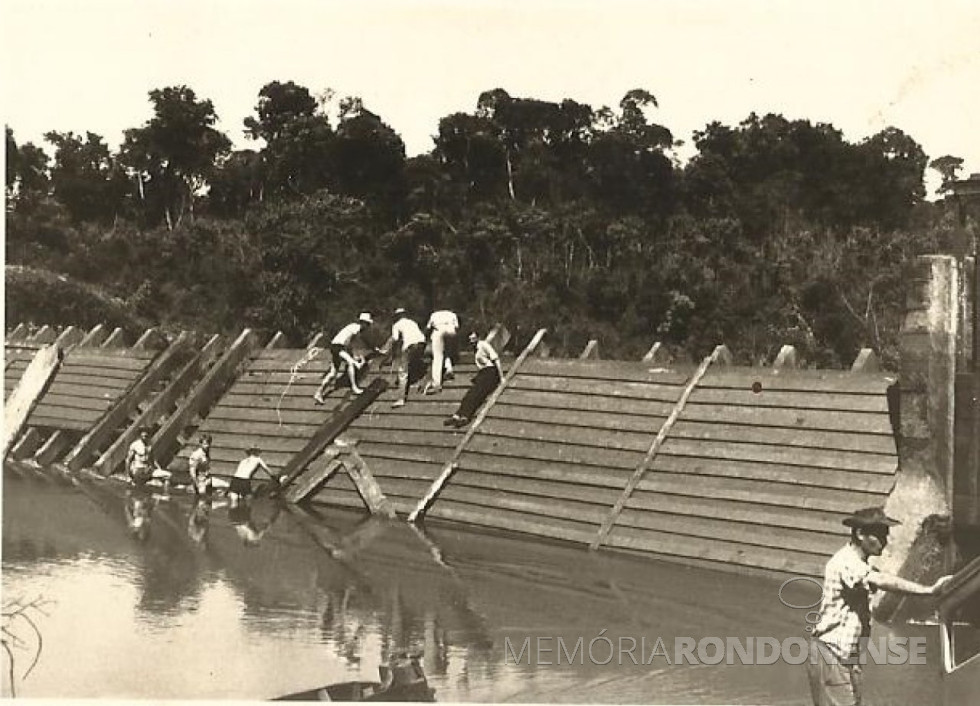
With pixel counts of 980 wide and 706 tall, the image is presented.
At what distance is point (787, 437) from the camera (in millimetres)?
11492

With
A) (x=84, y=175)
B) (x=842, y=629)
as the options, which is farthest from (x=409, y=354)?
(x=84, y=175)

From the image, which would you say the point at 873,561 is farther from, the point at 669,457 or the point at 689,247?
the point at 689,247

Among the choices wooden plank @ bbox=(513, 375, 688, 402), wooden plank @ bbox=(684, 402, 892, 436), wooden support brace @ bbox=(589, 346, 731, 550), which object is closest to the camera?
wooden plank @ bbox=(684, 402, 892, 436)

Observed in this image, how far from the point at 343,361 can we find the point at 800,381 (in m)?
6.92

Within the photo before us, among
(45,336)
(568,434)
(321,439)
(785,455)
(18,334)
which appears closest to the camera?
(785,455)

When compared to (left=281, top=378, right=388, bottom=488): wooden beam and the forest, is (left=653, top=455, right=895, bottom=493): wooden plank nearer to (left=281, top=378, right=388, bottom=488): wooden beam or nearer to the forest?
(left=281, top=378, right=388, bottom=488): wooden beam

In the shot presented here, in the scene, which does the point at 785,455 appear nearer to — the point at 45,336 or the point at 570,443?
the point at 570,443

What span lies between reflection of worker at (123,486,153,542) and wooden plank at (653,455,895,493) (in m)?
6.12

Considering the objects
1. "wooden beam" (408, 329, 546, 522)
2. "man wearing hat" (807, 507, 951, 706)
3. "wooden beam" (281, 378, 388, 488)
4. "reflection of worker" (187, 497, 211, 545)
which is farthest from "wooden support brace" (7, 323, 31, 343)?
"man wearing hat" (807, 507, 951, 706)

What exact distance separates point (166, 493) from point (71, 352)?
5.46m

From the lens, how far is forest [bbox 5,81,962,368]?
31.8 meters

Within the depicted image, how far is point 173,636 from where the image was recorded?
863cm

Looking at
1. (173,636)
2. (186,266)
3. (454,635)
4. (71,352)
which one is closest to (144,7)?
(173,636)

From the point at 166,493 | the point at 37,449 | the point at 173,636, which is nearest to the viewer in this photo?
the point at 173,636
